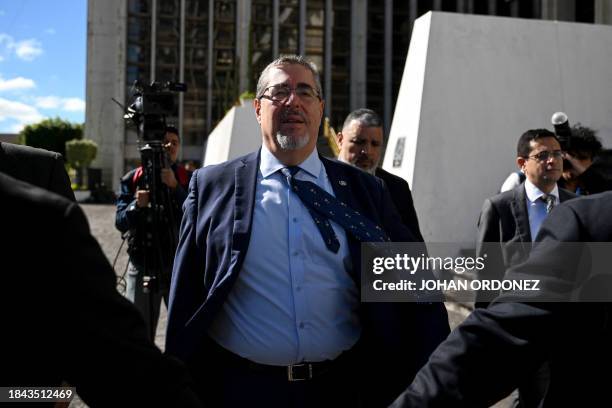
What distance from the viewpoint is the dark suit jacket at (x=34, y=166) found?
2.31m

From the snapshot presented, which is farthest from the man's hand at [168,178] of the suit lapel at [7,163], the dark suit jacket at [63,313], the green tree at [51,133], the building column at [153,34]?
the green tree at [51,133]

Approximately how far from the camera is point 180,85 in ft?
14.5

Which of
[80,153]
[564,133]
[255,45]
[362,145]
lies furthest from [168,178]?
[255,45]

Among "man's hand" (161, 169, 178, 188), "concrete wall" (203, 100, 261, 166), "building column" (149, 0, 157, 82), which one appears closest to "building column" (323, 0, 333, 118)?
"building column" (149, 0, 157, 82)

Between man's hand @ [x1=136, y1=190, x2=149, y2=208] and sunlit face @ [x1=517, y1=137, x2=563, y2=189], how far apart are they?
7.97 ft

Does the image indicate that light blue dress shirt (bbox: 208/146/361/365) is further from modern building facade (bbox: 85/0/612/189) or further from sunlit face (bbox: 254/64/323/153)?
modern building facade (bbox: 85/0/612/189)

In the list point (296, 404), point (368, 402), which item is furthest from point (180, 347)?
point (368, 402)

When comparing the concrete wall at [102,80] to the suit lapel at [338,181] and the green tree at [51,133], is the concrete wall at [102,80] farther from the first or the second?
the suit lapel at [338,181]

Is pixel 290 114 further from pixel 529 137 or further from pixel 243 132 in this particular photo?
pixel 243 132

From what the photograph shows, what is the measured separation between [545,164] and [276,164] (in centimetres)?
199

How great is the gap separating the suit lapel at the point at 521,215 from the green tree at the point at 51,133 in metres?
57.0

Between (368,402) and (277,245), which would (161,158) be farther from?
(368,402)

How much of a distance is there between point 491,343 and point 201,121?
49227 millimetres

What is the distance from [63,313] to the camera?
117 cm
